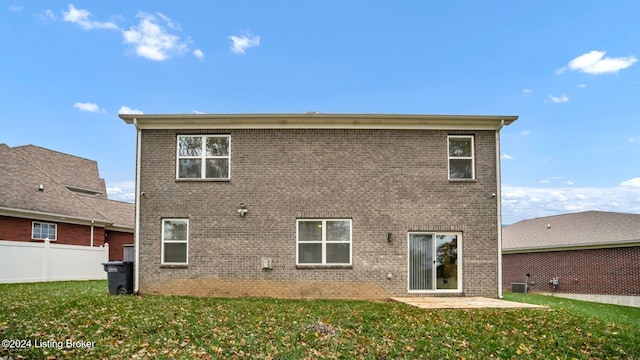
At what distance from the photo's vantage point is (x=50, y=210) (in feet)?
62.2

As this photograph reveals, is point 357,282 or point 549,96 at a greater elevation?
point 549,96

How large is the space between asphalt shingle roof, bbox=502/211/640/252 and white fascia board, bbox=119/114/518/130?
1165 cm

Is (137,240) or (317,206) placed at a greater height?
(317,206)

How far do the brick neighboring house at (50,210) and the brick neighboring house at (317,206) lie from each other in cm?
892

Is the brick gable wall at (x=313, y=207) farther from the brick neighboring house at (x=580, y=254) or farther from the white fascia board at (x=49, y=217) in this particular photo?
the brick neighboring house at (x=580, y=254)

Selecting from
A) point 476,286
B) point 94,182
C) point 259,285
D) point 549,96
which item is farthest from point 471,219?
point 94,182

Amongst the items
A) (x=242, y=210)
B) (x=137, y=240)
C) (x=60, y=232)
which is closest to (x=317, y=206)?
(x=242, y=210)

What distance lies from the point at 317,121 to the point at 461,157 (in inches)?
171

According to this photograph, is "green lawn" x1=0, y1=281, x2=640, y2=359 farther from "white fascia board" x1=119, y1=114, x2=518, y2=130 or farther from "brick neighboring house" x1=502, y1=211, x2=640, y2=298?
"brick neighboring house" x1=502, y1=211, x2=640, y2=298

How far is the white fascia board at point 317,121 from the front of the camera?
12.3 metres

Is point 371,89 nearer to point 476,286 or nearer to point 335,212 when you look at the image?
point 335,212

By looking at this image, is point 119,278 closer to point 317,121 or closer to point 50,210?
point 317,121

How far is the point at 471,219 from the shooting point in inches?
491

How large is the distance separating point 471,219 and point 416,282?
240 centimetres
